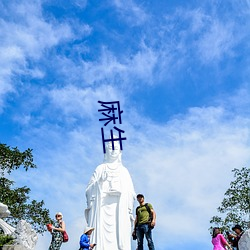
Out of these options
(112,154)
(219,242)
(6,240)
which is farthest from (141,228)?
(112,154)

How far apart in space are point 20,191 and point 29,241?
970cm

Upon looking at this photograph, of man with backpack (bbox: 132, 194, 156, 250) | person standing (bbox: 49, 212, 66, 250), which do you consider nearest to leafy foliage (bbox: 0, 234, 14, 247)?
person standing (bbox: 49, 212, 66, 250)

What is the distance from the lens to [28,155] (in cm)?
2075

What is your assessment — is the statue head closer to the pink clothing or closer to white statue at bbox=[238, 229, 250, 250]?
the pink clothing

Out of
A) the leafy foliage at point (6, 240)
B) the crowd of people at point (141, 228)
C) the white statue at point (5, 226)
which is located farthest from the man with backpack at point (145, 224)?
the white statue at point (5, 226)

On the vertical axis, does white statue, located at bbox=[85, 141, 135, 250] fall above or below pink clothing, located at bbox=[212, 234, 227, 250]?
above

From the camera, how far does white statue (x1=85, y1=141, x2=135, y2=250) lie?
14930 mm

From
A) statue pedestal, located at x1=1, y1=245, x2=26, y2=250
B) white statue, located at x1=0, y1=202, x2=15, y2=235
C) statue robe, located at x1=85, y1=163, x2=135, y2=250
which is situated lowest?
statue pedestal, located at x1=1, y1=245, x2=26, y2=250

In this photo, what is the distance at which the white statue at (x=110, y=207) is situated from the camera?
588 inches

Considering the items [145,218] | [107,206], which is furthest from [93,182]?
[145,218]

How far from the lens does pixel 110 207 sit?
15375 mm

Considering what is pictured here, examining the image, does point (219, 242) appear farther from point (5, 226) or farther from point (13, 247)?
point (5, 226)

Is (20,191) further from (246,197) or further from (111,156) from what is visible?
(246,197)

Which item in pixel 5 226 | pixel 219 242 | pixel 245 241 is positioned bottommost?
pixel 245 241
